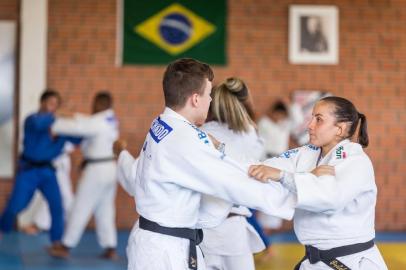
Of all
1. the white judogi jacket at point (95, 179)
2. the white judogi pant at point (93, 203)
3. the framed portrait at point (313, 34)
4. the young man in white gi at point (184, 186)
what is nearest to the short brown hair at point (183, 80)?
the young man in white gi at point (184, 186)

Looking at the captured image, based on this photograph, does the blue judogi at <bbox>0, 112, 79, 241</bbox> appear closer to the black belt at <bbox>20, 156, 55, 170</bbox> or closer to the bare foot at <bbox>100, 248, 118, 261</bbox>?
the black belt at <bbox>20, 156, 55, 170</bbox>

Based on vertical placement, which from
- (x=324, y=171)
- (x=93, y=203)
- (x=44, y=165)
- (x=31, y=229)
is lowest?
(x=31, y=229)

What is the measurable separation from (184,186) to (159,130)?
272 millimetres

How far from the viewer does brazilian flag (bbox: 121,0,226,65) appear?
8328 mm

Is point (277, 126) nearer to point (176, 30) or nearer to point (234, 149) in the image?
point (176, 30)

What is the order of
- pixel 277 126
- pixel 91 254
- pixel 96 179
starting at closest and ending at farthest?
1. pixel 96 179
2. pixel 91 254
3. pixel 277 126

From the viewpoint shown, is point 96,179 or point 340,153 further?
point 96,179

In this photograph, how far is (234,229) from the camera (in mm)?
3656

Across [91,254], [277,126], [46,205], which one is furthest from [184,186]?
[46,205]

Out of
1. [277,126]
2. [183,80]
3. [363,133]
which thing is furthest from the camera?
[277,126]

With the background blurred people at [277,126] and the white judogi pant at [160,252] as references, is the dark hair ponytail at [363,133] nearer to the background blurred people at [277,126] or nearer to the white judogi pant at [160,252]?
the white judogi pant at [160,252]

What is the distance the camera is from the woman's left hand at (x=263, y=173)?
263cm

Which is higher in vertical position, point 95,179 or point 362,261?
point 362,261

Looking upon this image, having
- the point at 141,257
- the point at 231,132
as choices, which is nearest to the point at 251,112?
the point at 231,132
